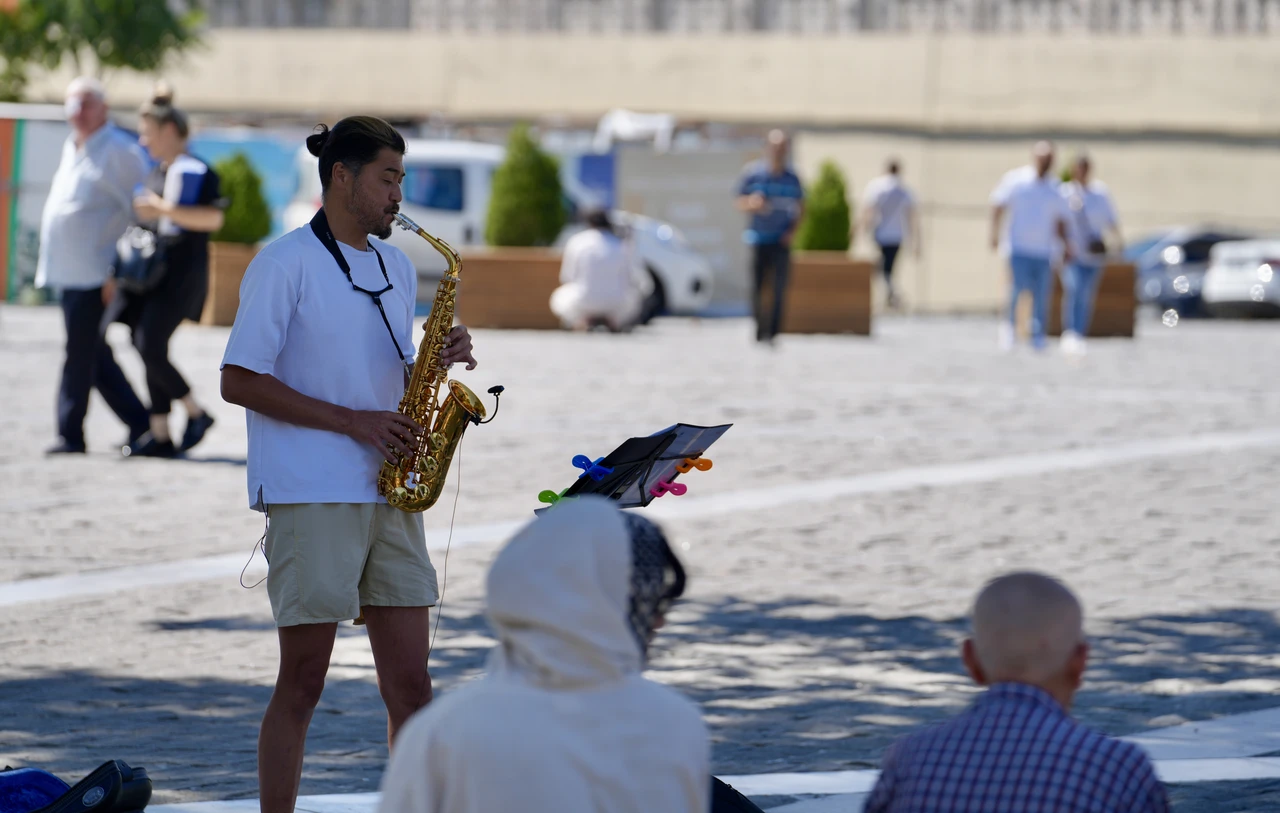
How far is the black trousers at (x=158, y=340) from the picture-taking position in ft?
35.1

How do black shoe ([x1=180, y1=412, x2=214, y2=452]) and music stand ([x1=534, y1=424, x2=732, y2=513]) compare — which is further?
black shoe ([x1=180, y1=412, x2=214, y2=452])

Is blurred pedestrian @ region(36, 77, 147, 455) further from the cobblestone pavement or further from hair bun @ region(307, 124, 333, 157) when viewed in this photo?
hair bun @ region(307, 124, 333, 157)

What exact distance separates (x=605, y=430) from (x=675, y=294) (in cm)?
1214

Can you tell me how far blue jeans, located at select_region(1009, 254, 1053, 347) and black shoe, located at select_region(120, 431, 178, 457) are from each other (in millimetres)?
9435

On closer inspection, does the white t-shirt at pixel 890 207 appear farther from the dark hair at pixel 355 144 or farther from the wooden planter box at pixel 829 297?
the dark hair at pixel 355 144

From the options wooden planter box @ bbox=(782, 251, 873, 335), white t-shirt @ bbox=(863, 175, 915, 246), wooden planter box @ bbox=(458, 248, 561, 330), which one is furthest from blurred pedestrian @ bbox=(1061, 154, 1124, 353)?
white t-shirt @ bbox=(863, 175, 915, 246)

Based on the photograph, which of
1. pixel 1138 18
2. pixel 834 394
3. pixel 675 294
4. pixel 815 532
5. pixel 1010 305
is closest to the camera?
pixel 815 532

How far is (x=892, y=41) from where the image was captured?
3400 cm

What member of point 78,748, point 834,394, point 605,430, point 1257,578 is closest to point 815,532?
point 1257,578

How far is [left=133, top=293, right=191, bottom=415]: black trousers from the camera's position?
10.7 meters

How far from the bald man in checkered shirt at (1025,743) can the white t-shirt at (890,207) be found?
2366 centimetres

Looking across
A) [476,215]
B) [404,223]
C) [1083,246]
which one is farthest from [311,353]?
[476,215]

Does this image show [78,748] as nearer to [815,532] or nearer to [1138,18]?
[815,532]

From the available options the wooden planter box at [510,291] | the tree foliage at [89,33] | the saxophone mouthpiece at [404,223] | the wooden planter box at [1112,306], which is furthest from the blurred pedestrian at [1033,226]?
the tree foliage at [89,33]
